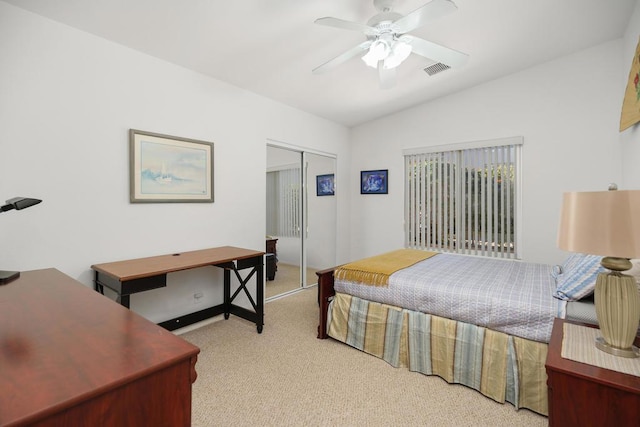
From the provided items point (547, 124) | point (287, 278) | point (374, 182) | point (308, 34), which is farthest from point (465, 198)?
point (308, 34)

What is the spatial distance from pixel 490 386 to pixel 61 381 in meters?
2.25

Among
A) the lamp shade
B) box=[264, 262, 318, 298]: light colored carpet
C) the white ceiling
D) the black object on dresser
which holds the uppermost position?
the white ceiling

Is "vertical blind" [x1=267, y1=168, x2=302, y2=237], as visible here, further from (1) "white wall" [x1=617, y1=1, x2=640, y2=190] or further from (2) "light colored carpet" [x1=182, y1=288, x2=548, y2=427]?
(1) "white wall" [x1=617, y1=1, x2=640, y2=190]

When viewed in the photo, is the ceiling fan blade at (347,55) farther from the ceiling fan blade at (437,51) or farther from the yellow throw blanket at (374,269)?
the yellow throw blanket at (374,269)

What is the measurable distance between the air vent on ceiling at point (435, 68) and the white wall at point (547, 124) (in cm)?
92

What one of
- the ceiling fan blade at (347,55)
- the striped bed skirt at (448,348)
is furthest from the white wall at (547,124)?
the ceiling fan blade at (347,55)

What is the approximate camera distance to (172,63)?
274 cm

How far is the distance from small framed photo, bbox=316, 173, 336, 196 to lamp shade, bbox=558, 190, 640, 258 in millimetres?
3502

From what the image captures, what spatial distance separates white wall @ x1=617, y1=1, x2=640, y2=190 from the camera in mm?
2450

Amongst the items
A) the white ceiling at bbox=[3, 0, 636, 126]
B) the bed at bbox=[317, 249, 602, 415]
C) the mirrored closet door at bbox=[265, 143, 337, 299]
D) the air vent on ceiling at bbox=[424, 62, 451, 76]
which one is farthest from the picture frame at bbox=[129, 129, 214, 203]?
the air vent on ceiling at bbox=[424, 62, 451, 76]

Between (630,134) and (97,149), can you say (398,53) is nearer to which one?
(630,134)

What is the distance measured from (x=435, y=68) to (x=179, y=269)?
3.17 m

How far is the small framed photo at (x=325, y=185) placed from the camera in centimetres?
461

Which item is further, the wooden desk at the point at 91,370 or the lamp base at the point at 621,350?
the lamp base at the point at 621,350
